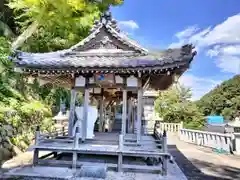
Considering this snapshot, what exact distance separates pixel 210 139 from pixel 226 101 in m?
23.1

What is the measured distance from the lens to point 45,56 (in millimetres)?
7285

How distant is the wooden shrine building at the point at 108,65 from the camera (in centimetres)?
605

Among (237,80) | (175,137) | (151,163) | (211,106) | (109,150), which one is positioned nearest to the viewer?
(109,150)

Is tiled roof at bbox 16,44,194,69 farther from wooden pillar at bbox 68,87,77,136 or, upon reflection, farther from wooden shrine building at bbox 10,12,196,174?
wooden pillar at bbox 68,87,77,136

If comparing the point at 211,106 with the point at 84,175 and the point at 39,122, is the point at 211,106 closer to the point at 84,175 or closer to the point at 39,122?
the point at 39,122

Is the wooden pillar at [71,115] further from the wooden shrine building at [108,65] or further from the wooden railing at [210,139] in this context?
the wooden railing at [210,139]

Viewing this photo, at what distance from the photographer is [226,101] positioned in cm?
3169

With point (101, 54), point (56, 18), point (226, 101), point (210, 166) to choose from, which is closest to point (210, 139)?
point (210, 166)

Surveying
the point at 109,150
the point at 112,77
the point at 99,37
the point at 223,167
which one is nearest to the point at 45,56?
the point at 99,37

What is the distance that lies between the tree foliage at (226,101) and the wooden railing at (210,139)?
58.5ft

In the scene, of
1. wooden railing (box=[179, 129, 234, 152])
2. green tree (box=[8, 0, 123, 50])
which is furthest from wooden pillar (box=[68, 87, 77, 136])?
wooden railing (box=[179, 129, 234, 152])

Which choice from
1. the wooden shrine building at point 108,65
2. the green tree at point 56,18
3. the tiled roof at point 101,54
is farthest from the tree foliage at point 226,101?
the tiled roof at point 101,54

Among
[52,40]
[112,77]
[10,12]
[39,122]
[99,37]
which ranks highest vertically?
[10,12]

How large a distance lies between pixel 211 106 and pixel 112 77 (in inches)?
1277
